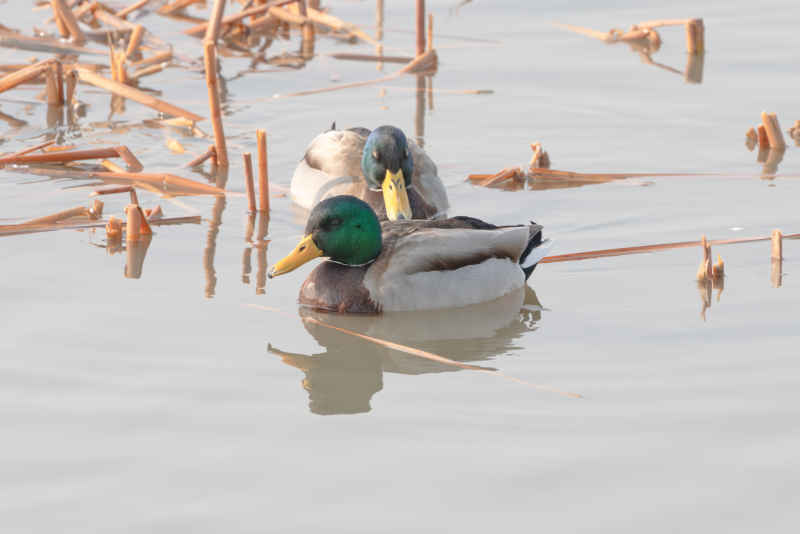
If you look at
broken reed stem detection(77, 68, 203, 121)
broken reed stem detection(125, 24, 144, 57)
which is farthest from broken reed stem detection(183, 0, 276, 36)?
broken reed stem detection(77, 68, 203, 121)

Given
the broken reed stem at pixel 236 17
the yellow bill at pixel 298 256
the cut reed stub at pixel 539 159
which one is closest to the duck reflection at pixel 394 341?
the yellow bill at pixel 298 256

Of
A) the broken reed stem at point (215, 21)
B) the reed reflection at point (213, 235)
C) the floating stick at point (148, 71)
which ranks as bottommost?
the reed reflection at point (213, 235)

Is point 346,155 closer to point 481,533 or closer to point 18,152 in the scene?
point 18,152

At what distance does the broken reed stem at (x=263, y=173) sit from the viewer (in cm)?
902

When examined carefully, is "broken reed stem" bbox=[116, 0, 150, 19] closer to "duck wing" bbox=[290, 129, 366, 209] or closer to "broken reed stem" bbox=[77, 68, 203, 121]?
"broken reed stem" bbox=[77, 68, 203, 121]

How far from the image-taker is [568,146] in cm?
1064

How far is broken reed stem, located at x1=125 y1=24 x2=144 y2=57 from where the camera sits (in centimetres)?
1225

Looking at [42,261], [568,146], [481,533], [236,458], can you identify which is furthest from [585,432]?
[568,146]

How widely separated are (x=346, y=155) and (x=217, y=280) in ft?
7.00

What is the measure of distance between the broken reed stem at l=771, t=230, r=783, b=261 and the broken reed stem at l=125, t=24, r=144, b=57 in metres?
6.12

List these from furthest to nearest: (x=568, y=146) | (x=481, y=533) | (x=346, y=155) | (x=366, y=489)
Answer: (x=568, y=146), (x=346, y=155), (x=366, y=489), (x=481, y=533)

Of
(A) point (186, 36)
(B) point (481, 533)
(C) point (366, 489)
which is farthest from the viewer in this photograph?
(A) point (186, 36)

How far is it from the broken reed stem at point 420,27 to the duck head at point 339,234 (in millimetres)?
4664

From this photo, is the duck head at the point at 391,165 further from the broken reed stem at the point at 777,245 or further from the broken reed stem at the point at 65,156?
the broken reed stem at the point at 777,245
